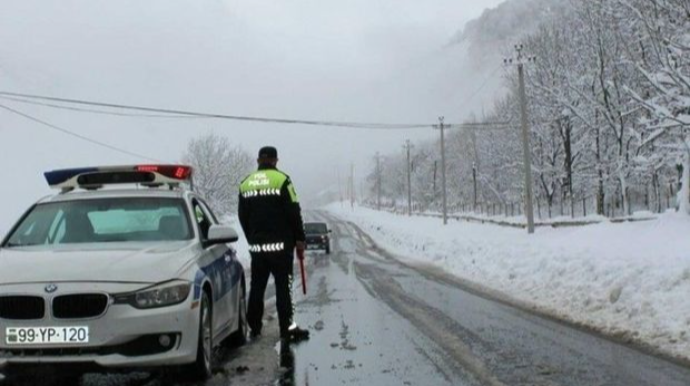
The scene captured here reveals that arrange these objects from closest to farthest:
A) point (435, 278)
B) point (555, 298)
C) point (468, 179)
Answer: point (555, 298) → point (435, 278) → point (468, 179)

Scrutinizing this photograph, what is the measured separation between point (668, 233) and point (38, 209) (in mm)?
17917

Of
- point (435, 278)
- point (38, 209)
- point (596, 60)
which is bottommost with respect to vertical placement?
point (435, 278)

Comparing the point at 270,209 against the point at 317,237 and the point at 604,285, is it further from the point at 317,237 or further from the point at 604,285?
the point at 317,237

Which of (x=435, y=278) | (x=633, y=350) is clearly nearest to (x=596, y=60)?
(x=435, y=278)

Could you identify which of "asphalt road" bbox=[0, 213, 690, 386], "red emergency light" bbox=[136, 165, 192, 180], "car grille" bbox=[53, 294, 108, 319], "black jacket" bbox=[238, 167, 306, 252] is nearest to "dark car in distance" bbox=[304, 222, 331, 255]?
"asphalt road" bbox=[0, 213, 690, 386]

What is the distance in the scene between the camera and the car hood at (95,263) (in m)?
4.89

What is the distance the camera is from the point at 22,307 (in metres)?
4.80

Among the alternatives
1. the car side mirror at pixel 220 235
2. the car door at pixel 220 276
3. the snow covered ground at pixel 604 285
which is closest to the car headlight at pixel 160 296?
the car door at pixel 220 276

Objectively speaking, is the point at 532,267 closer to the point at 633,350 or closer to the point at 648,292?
the point at 648,292

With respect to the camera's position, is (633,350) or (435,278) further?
(435,278)

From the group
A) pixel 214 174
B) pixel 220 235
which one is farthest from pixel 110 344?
pixel 214 174

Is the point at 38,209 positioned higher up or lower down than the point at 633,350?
higher up

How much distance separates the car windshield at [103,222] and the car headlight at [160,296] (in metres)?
1.12

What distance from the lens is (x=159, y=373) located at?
19.2 ft
